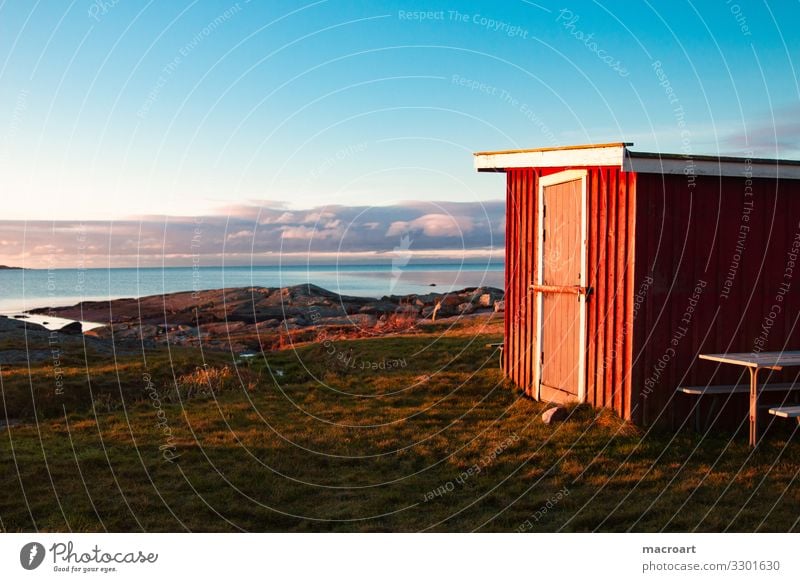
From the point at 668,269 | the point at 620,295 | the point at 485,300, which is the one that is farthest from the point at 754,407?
the point at 485,300

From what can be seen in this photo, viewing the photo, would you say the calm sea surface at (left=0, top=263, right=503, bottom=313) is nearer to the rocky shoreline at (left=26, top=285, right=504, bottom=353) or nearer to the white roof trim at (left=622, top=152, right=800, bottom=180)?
the rocky shoreline at (left=26, top=285, right=504, bottom=353)

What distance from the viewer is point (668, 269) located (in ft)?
31.7

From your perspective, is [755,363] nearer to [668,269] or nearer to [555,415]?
[668,269]

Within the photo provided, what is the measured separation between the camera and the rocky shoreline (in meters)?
24.1

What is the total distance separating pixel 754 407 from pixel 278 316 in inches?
1022

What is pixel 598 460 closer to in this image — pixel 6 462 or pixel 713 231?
pixel 713 231

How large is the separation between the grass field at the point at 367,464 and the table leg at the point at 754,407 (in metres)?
0.17

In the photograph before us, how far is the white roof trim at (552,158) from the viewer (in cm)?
944

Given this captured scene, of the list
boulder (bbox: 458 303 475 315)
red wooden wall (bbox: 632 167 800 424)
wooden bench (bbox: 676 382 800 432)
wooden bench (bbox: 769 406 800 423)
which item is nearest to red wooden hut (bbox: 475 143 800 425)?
red wooden wall (bbox: 632 167 800 424)

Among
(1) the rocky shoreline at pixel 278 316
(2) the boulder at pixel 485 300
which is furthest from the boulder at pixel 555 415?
(2) the boulder at pixel 485 300

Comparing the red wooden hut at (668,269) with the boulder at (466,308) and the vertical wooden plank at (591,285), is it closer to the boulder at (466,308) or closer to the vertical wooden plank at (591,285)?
the vertical wooden plank at (591,285)

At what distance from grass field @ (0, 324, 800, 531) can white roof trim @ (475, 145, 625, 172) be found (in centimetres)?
362
